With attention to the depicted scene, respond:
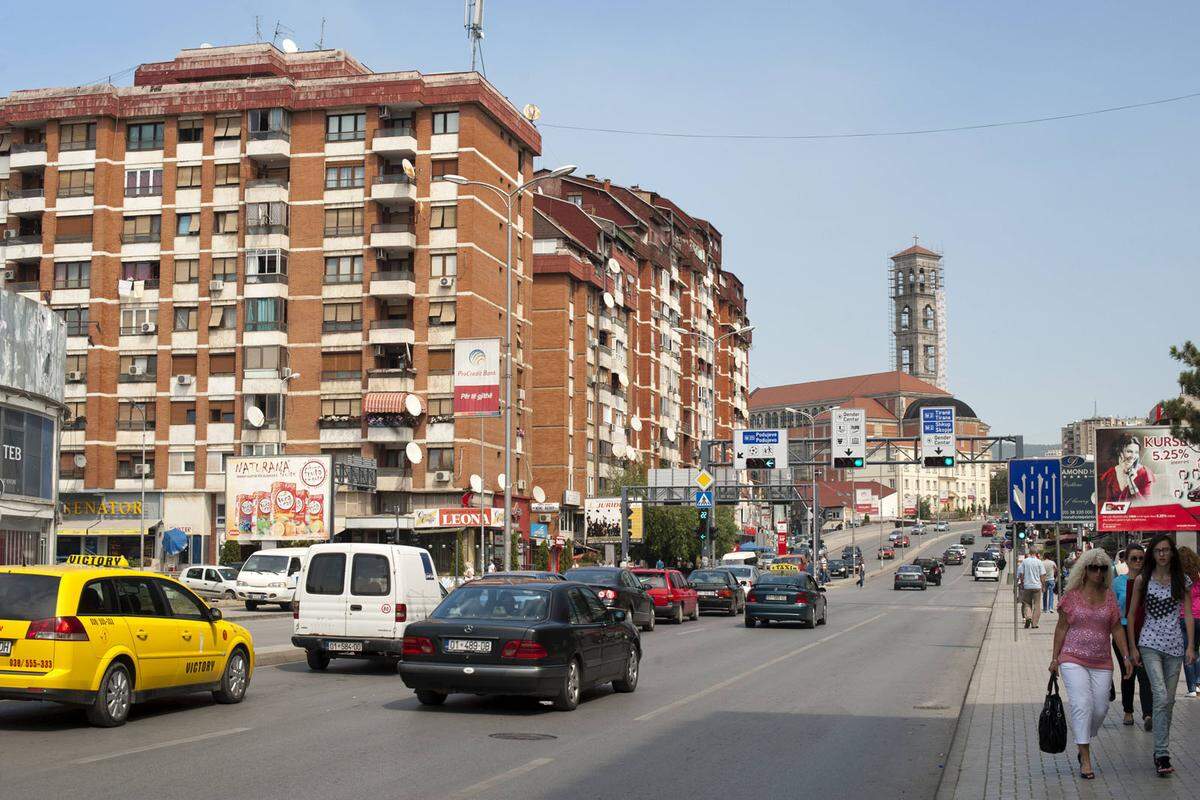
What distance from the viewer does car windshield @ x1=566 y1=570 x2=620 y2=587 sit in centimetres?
2988

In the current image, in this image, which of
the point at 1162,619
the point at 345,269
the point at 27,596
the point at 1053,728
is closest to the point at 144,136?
the point at 345,269

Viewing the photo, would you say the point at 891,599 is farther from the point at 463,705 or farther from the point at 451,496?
the point at 463,705

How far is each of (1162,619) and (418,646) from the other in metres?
7.62

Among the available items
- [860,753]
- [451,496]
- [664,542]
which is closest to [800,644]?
[860,753]

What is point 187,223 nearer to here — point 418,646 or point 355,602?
point 355,602

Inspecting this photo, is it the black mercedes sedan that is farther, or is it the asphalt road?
the black mercedes sedan

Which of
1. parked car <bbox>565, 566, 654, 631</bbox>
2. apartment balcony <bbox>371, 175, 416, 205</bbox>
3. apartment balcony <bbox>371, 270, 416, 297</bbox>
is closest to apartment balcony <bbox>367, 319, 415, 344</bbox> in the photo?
apartment balcony <bbox>371, 270, 416, 297</bbox>

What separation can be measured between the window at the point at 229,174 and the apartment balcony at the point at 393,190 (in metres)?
7.57

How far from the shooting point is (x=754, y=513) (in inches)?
5571

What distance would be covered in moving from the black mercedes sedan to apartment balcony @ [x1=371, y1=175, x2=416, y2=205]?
55.0 meters

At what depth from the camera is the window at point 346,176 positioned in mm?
69938

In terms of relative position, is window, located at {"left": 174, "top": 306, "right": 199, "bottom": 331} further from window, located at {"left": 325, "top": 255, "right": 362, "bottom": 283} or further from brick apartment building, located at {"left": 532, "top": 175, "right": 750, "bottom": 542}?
brick apartment building, located at {"left": 532, "top": 175, "right": 750, "bottom": 542}

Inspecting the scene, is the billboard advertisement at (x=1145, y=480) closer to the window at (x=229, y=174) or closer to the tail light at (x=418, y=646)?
the tail light at (x=418, y=646)

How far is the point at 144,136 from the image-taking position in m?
71.9
